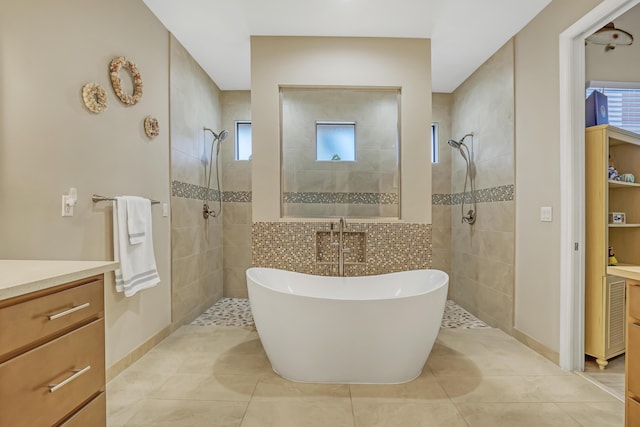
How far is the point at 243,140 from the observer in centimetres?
426

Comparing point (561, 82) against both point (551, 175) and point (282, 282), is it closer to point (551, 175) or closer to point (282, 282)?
point (551, 175)

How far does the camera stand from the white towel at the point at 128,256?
6.94 ft

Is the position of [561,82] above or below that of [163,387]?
Result: above

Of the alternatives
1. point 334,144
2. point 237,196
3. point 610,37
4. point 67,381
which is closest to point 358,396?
point 67,381

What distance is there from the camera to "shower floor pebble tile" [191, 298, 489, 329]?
324cm

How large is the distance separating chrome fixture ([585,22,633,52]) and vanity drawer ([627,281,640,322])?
217cm

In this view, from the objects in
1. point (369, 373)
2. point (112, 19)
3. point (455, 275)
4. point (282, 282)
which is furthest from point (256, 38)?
point (455, 275)

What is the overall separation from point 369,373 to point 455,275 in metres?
2.43

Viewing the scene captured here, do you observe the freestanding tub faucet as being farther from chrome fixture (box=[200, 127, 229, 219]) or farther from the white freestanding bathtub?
chrome fixture (box=[200, 127, 229, 219])

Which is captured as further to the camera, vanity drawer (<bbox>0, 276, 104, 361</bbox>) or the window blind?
the window blind

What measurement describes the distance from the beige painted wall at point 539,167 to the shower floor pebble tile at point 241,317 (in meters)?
0.55

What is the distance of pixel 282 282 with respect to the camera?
278 centimetres

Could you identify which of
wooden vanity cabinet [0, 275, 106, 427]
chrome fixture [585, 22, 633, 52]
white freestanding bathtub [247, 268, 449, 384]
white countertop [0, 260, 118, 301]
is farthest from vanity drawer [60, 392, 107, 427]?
chrome fixture [585, 22, 633, 52]

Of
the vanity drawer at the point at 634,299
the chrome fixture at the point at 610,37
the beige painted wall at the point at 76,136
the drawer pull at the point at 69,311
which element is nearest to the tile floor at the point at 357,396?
the beige painted wall at the point at 76,136
